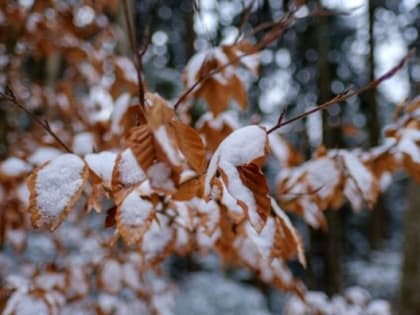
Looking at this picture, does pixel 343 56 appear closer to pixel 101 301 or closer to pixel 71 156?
pixel 101 301

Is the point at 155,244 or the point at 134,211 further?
the point at 155,244

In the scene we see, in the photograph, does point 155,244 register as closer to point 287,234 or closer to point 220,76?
point 287,234

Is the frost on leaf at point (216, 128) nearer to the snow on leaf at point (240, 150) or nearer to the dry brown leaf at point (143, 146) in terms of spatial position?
the snow on leaf at point (240, 150)

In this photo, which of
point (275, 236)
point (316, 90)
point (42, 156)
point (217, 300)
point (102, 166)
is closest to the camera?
point (102, 166)

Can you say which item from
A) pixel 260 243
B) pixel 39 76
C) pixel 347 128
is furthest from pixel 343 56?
pixel 260 243

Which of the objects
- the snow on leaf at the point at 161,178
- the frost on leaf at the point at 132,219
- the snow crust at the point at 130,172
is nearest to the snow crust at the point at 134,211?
the frost on leaf at the point at 132,219

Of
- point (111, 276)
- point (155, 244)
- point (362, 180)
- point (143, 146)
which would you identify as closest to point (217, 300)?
point (111, 276)

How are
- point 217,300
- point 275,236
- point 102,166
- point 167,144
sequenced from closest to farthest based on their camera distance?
point 167,144
point 102,166
point 275,236
point 217,300

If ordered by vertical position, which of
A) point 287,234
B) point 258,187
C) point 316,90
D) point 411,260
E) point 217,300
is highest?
point 316,90
